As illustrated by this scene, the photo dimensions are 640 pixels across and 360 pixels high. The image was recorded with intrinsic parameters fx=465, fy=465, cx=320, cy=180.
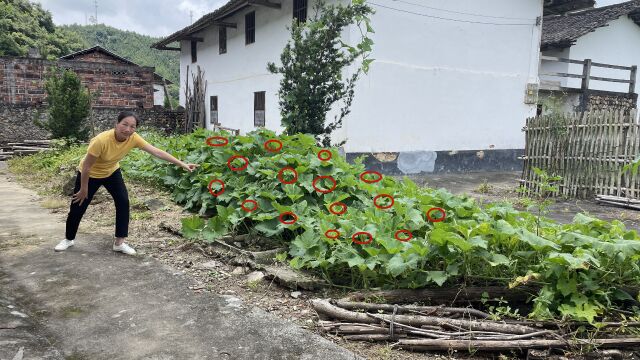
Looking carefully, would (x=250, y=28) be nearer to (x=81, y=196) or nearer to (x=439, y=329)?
(x=81, y=196)

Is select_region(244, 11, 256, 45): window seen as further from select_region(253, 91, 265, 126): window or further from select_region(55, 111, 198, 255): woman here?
select_region(55, 111, 198, 255): woman

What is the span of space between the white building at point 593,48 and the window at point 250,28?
32.6 feet

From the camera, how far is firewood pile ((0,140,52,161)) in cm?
1396

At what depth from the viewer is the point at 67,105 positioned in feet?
39.3

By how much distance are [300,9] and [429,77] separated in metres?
A: 3.89

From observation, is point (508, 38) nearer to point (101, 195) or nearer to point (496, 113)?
point (496, 113)

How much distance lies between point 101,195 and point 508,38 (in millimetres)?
12107

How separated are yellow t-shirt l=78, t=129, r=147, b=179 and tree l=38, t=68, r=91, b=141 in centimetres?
889

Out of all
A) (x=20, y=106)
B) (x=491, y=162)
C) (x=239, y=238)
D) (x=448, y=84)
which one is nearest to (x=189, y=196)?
(x=239, y=238)

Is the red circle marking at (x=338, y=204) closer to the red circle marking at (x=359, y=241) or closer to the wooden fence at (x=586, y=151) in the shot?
the red circle marking at (x=359, y=241)

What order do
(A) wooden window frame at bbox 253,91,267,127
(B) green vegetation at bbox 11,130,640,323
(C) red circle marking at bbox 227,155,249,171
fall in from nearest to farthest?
(B) green vegetation at bbox 11,130,640,323, (C) red circle marking at bbox 227,155,249,171, (A) wooden window frame at bbox 253,91,267,127

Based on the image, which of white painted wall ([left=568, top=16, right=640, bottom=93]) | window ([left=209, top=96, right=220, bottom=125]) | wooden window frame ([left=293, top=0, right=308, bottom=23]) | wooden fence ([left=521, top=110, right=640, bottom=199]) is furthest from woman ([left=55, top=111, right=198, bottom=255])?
white painted wall ([left=568, top=16, right=640, bottom=93])

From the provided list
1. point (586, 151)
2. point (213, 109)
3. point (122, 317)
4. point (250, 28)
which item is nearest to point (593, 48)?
point (586, 151)

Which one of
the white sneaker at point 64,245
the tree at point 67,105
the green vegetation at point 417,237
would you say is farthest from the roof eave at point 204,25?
the white sneaker at point 64,245
